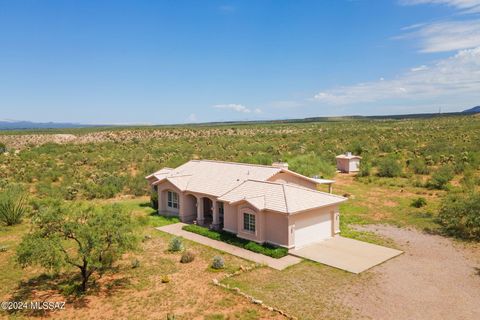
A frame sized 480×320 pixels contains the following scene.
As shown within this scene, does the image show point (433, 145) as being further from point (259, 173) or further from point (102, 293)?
point (102, 293)

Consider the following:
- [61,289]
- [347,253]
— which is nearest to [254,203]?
[347,253]

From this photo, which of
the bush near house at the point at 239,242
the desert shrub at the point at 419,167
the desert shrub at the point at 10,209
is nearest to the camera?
the bush near house at the point at 239,242

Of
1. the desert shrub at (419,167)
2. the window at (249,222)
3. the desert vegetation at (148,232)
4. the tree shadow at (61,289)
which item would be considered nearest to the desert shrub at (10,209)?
the desert vegetation at (148,232)

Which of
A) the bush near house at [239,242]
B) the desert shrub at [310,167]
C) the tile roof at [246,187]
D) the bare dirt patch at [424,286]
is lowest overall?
the bare dirt patch at [424,286]

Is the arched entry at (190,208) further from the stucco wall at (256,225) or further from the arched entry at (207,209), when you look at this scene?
the stucco wall at (256,225)

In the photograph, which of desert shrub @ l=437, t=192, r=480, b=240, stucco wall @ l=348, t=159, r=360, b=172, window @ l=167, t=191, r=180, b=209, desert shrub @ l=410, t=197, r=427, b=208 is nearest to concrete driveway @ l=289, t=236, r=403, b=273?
desert shrub @ l=437, t=192, r=480, b=240
